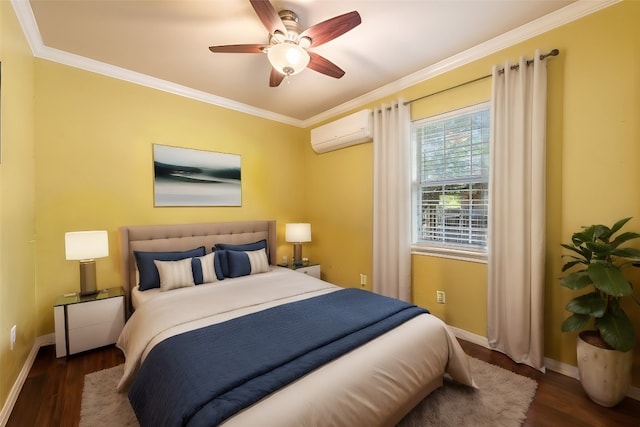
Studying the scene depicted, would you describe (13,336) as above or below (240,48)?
below

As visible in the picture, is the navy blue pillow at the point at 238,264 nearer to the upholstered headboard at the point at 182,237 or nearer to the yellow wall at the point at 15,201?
the upholstered headboard at the point at 182,237

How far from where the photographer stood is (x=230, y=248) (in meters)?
3.28

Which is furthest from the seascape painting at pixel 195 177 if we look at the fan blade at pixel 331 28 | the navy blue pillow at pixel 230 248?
the fan blade at pixel 331 28

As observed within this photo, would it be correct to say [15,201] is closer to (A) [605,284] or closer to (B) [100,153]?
(B) [100,153]

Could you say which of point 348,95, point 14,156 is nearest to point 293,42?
point 348,95

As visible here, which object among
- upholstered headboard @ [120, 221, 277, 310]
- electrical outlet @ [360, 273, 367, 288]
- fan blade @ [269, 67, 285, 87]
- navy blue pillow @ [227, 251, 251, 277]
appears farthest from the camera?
electrical outlet @ [360, 273, 367, 288]

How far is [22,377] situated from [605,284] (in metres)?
4.03

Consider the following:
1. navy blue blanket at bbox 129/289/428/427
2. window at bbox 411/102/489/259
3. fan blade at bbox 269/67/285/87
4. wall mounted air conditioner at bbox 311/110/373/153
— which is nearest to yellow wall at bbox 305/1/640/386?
window at bbox 411/102/489/259

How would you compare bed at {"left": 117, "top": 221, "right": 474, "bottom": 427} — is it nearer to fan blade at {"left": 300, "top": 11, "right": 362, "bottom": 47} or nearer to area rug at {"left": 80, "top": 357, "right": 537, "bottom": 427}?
area rug at {"left": 80, "top": 357, "right": 537, "bottom": 427}

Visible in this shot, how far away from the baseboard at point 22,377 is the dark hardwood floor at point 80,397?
0.03m

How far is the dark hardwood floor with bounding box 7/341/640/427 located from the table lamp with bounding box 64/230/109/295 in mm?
644

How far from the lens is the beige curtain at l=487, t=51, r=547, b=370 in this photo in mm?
2145

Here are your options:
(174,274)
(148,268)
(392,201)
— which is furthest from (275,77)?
(148,268)

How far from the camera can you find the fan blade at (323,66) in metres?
2.12
